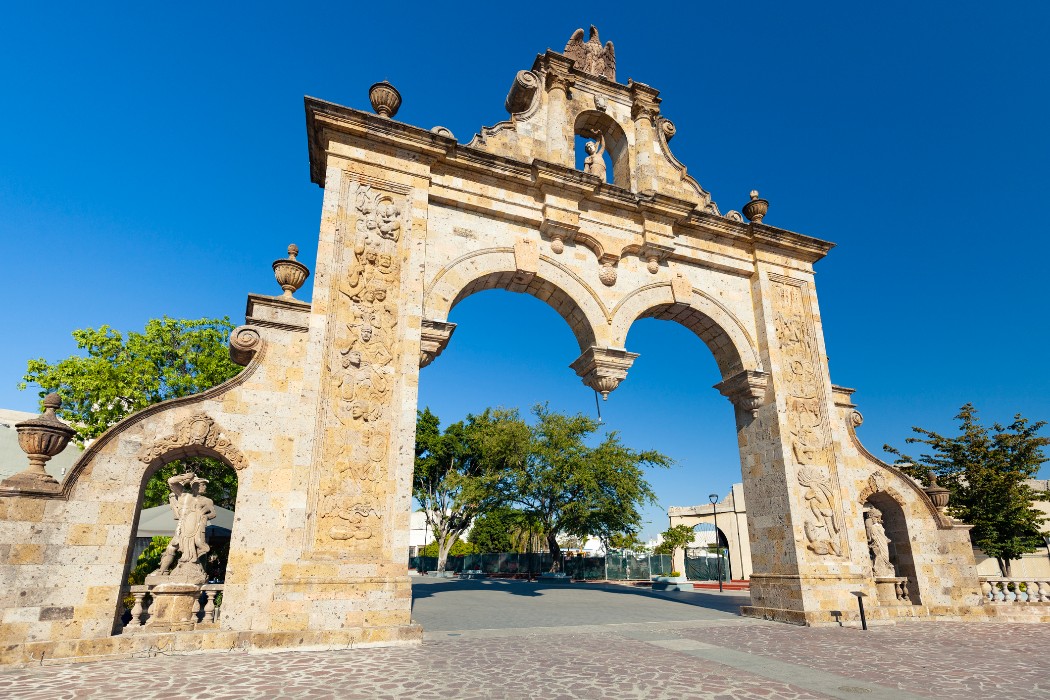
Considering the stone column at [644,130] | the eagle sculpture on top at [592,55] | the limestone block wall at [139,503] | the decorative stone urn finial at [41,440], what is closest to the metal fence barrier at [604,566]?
the limestone block wall at [139,503]

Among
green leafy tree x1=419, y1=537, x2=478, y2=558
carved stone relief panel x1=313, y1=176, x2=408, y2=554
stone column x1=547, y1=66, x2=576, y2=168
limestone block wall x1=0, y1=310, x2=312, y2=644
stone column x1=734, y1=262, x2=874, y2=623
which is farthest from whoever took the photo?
green leafy tree x1=419, y1=537, x2=478, y2=558

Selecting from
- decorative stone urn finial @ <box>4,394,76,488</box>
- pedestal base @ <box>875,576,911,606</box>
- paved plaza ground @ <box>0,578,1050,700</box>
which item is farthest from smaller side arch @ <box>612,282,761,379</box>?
decorative stone urn finial @ <box>4,394,76,488</box>

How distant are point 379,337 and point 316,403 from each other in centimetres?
141

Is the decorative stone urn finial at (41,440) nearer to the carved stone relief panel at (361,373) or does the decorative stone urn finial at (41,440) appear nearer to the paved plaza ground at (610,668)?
the paved plaza ground at (610,668)

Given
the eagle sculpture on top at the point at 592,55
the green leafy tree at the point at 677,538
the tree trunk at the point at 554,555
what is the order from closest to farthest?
the eagle sculpture on top at the point at 592,55 < the tree trunk at the point at 554,555 < the green leafy tree at the point at 677,538

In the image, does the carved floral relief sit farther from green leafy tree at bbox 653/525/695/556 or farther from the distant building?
green leafy tree at bbox 653/525/695/556

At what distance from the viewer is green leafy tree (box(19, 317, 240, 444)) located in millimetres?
18719

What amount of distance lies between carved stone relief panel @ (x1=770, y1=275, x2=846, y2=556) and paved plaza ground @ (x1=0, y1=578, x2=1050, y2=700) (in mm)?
1855

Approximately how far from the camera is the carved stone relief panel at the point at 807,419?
1067 centimetres

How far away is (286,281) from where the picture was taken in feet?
29.3

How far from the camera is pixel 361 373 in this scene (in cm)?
851

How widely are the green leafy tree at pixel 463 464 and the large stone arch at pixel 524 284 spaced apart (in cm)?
2020

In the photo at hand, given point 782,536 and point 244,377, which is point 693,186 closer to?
point 782,536

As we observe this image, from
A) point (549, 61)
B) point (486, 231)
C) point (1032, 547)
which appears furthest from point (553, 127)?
point (1032, 547)
